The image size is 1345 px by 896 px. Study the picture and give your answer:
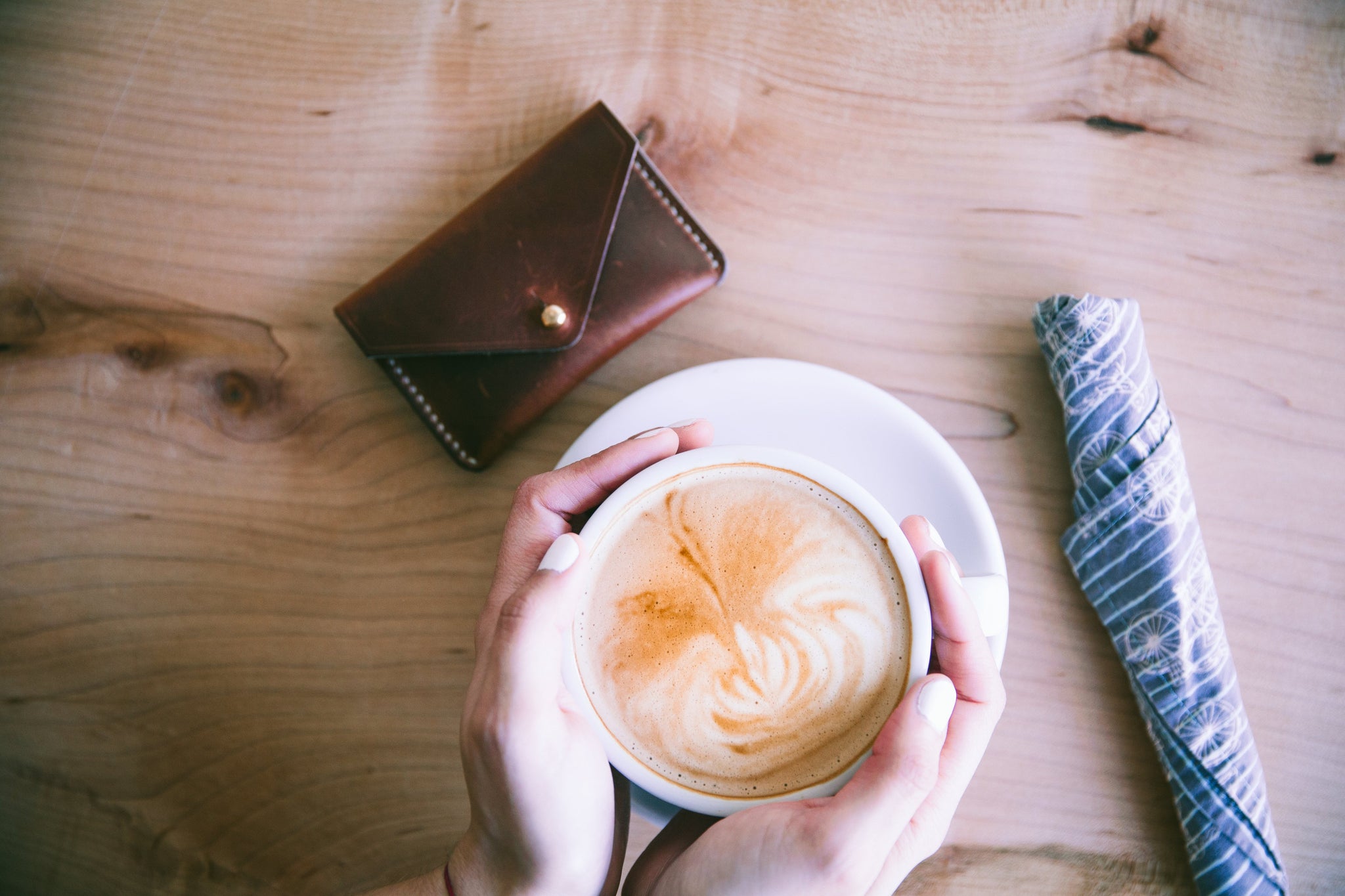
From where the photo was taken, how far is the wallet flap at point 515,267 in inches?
33.6

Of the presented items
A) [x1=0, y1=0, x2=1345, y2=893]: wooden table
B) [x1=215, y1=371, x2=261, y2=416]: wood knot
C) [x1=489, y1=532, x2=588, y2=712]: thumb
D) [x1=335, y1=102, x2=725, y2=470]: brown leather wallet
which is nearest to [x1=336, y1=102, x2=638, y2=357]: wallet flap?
[x1=335, y1=102, x2=725, y2=470]: brown leather wallet

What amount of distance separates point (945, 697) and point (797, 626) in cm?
14

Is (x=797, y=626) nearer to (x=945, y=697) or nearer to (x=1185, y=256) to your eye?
(x=945, y=697)

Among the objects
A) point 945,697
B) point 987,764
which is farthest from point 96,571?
point 987,764

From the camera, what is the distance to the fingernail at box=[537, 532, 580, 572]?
0.65 meters

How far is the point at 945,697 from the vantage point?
0.62 meters

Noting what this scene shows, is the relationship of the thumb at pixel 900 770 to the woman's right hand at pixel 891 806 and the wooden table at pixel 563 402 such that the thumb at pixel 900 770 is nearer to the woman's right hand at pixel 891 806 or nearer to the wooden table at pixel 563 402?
the woman's right hand at pixel 891 806

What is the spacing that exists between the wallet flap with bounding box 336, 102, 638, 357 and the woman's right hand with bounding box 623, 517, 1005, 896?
0.48 metres

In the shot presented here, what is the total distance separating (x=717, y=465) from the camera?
681 millimetres

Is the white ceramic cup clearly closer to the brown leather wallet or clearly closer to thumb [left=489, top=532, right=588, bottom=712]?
thumb [left=489, top=532, right=588, bottom=712]

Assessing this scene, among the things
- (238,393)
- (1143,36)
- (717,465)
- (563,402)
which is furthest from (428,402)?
(1143,36)

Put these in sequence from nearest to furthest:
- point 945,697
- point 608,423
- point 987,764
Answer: point 945,697, point 608,423, point 987,764

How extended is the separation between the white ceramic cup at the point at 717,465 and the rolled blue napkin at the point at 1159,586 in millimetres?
263

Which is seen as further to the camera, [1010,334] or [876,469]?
[1010,334]
